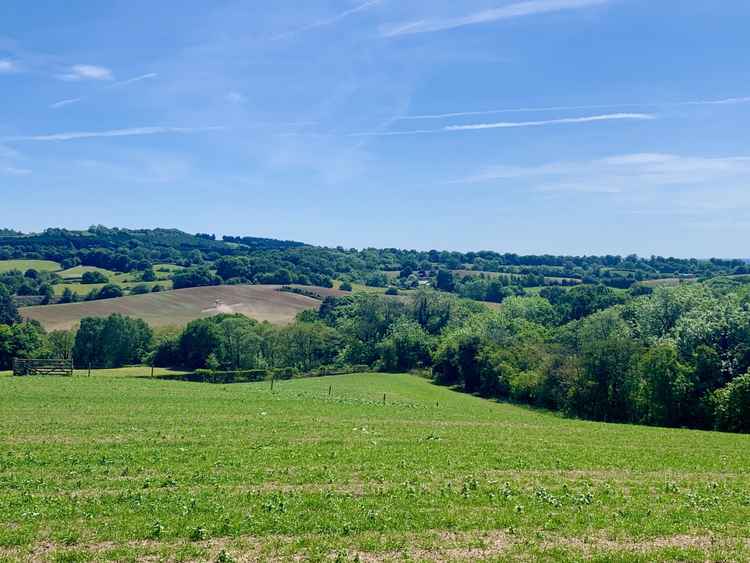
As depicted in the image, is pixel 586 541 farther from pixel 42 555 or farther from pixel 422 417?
pixel 422 417

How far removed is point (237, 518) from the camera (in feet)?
45.3

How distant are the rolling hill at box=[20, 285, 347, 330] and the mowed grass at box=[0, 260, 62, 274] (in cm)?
5481

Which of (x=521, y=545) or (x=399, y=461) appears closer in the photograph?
(x=521, y=545)

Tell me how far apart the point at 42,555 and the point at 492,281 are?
617 ft

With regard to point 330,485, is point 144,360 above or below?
below

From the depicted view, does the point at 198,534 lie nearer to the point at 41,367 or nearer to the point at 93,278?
the point at 41,367

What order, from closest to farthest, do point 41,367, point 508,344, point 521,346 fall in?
point 41,367
point 521,346
point 508,344

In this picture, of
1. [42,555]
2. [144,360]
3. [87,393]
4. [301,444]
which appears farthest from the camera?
[144,360]

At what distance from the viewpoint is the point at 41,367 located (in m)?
58.7

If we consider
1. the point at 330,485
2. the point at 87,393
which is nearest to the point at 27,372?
the point at 87,393

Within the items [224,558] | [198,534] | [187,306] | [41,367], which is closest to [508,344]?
[41,367]

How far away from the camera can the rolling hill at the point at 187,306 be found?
121 m

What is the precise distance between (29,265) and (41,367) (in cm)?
14353

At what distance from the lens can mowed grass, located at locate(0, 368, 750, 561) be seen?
40.8ft
